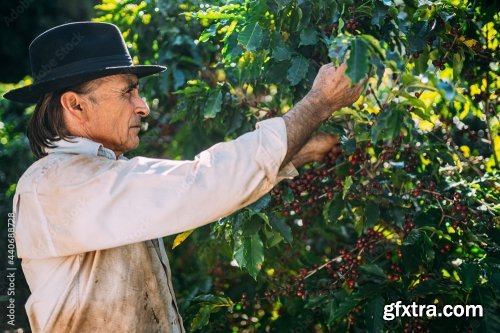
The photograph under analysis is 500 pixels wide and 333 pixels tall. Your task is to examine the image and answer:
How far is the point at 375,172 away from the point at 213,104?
79cm

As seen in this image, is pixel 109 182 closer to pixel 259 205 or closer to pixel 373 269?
pixel 259 205

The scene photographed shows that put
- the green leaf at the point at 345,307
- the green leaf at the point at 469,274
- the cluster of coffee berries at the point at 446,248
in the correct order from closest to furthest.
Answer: the green leaf at the point at 469,274
the green leaf at the point at 345,307
the cluster of coffee berries at the point at 446,248

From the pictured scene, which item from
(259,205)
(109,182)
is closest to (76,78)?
(109,182)

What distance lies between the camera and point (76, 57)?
271 centimetres

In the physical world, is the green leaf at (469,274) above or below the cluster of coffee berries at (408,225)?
above

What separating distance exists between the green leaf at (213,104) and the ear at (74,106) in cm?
73

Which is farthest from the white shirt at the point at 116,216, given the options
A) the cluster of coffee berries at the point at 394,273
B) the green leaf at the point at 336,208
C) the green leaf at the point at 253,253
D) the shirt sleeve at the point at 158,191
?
the cluster of coffee berries at the point at 394,273


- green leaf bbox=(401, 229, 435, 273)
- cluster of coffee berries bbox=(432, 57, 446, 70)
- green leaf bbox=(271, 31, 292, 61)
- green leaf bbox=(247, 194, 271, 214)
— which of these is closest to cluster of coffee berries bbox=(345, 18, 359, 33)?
green leaf bbox=(271, 31, 292, 61)

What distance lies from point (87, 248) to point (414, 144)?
5.13 ft

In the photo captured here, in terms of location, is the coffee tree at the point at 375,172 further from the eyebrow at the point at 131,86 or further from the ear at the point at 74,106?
the ear at the point at 74,106

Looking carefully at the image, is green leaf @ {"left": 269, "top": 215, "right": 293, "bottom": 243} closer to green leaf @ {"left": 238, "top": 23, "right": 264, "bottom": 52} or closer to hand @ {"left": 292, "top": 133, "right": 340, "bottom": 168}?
hand @ {"left": 292, "top": 133, "right": 340, "bottom": 168}

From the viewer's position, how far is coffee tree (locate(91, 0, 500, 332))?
113 inches

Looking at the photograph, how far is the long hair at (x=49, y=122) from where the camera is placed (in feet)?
8.94

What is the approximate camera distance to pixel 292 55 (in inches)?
120
